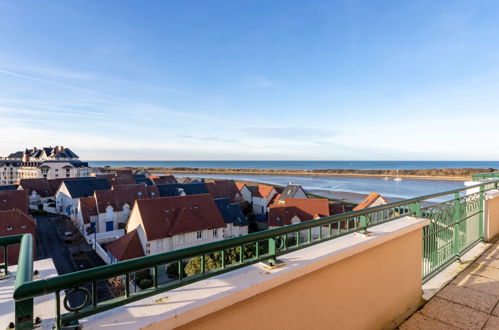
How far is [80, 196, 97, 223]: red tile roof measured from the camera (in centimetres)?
2309

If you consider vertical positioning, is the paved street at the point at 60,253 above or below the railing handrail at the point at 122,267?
below

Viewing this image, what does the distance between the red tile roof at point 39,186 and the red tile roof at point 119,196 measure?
17582mm

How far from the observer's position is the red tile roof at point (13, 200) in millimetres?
22484

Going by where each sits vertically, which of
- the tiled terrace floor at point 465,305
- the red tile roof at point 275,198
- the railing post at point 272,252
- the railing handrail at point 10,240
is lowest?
the red tile roof at point 275,198

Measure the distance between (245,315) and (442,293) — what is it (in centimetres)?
338

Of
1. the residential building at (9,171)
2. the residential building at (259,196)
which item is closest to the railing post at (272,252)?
the residential building at (259,196)

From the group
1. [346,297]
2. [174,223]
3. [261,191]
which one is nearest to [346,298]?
[346,297]

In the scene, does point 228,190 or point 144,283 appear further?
point 228,190

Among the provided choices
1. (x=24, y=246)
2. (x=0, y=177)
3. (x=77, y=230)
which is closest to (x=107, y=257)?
(x=77, y=230)

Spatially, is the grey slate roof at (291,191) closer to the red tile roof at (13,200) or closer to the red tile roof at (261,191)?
the red tile roof at (261,191)

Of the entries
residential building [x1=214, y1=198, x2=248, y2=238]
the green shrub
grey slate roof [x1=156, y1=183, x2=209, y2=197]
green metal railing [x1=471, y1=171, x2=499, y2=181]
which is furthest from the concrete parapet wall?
grey slate roof [x1=156, y1=183, x2=209, y2=197]

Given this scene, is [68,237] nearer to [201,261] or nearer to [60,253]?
[60,253]

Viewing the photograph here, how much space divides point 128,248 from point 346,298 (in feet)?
51.3

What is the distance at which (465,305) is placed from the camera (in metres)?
3.32
